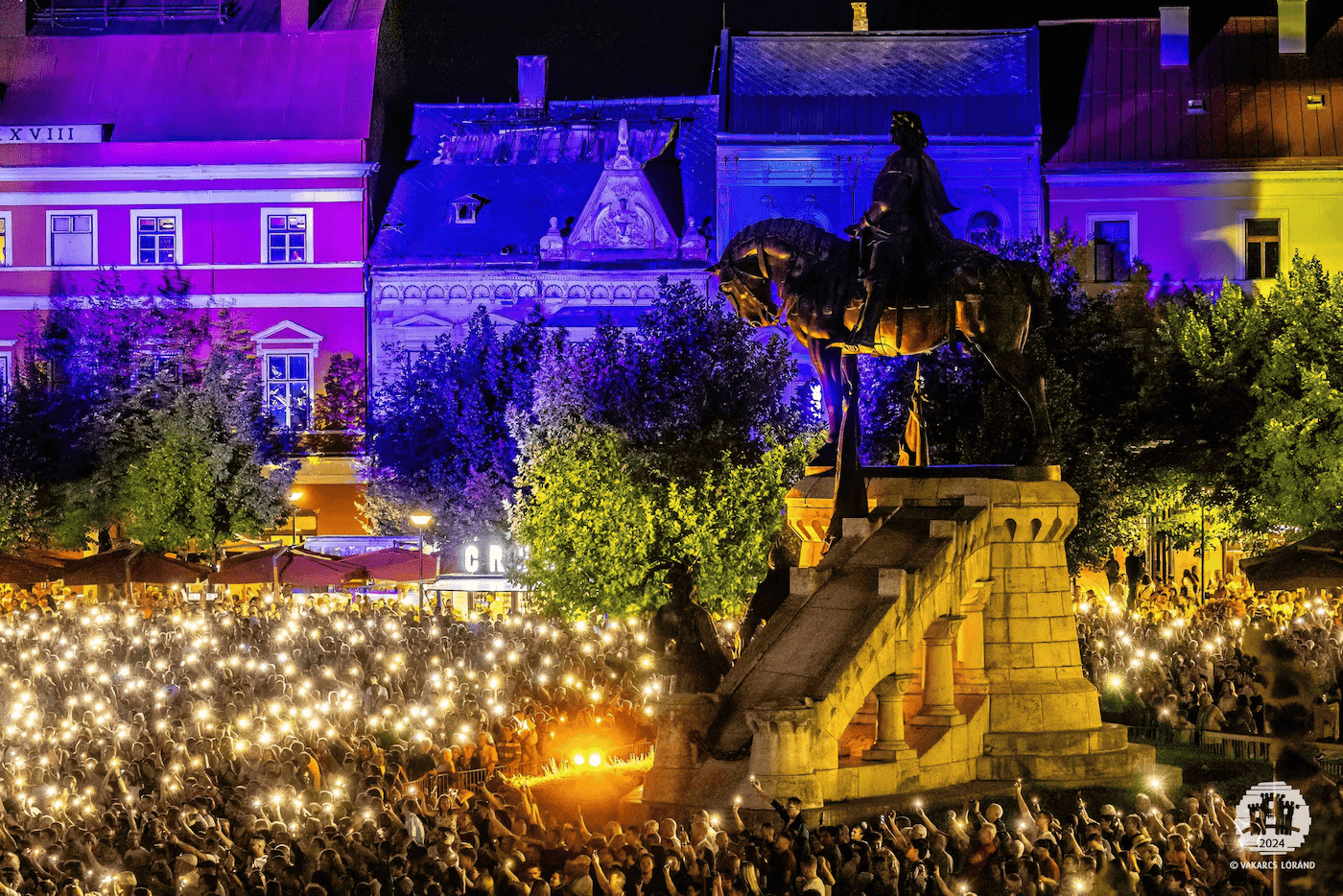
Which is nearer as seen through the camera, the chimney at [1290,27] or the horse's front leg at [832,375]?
the horse's front leg at [832,375]

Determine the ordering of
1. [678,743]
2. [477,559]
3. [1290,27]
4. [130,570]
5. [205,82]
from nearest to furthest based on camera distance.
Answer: [678,743] → [130,570] → [477,559] → [1290,27] → [205,82]

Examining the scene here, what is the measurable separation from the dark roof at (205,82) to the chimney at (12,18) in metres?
0.35

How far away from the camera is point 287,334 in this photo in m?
46.7

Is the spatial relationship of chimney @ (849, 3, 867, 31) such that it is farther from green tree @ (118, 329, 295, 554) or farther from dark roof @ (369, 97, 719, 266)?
green tree @ (118, 329, 295, 554)

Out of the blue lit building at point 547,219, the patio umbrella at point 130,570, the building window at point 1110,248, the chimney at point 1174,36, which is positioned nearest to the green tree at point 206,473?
the blue lit building at point 547,219

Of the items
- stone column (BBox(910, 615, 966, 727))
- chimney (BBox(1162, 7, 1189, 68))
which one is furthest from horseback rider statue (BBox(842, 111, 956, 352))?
chimney (BBox(1162, 7, 1189, 68))

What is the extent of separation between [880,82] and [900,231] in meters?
29.8

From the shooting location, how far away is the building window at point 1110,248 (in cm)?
4438

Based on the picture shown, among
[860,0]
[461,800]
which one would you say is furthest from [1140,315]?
[461,800]

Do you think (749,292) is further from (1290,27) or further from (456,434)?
(1290,27)

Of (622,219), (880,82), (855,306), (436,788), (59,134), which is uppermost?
(880,82)

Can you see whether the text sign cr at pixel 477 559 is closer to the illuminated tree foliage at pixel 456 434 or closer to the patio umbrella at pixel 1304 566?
the illuminated tree foliage at pixel 456 434

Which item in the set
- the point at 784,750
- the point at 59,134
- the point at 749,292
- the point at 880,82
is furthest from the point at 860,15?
the point at 784,750

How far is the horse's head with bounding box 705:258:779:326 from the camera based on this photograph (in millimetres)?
17828
